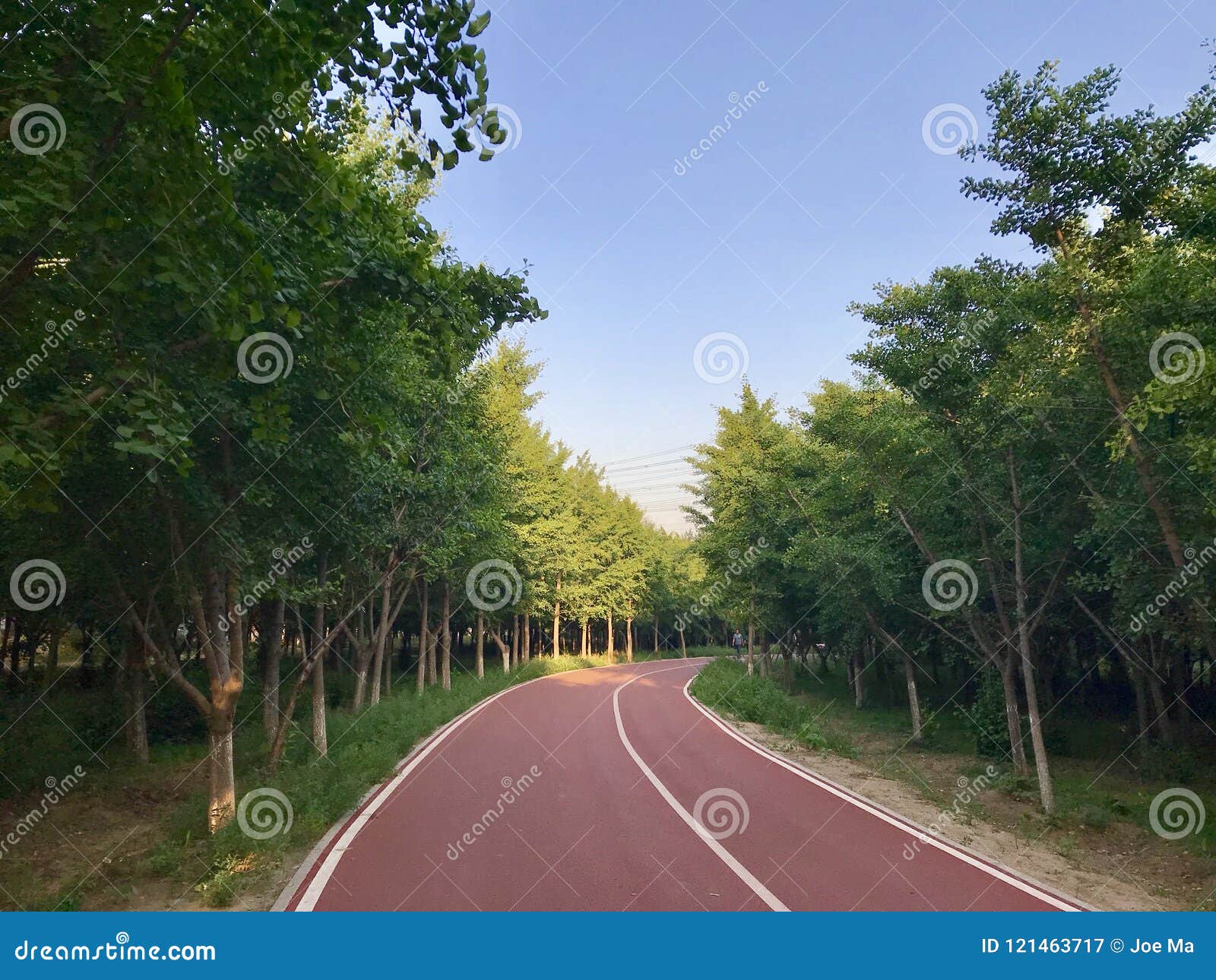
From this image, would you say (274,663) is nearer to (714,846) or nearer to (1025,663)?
(714,846)

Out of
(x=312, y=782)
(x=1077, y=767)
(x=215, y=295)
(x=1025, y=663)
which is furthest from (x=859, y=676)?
(x=215, y=295)

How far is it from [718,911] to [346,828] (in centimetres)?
610

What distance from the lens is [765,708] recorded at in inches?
982

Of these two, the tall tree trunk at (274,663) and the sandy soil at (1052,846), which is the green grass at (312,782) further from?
the sandy soil at (1052,846)

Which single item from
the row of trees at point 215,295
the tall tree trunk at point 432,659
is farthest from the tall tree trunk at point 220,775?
the tall tree trunk at point 432,659

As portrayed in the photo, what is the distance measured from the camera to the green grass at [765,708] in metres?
20.6

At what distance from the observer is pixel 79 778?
49.9ft

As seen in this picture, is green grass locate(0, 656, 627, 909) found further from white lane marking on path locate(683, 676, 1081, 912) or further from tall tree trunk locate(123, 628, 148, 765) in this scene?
white lane marking on path locate(683, 676, 1081, 912)

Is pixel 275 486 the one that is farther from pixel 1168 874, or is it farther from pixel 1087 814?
pixel 1087 814

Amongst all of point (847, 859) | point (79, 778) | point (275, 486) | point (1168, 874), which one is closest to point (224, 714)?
point (275, 486)

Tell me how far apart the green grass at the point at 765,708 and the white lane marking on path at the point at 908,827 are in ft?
6.89

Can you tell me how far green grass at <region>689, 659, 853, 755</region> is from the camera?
20578mm

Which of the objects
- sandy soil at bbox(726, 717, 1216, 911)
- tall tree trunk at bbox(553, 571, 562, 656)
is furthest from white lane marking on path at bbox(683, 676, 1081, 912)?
tall tree trunk at bbox(553, 571, 562, 656)

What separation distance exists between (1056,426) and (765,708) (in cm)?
1426
